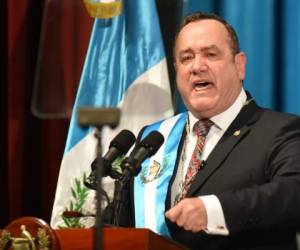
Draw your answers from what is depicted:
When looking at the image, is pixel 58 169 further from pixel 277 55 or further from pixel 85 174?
pixel 277 55

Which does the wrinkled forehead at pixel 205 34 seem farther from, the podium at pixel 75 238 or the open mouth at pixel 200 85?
the podium at pixel 75 238

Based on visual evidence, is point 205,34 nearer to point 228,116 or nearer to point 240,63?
point 240,63

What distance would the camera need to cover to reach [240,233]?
233cm

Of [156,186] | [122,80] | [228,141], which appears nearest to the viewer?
[228,141]

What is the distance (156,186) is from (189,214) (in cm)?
72

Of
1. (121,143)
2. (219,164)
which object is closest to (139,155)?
(121,143)

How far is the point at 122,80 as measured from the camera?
3396 mm

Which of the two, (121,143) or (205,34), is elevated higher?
(205,34)

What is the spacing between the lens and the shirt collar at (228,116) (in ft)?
8.95

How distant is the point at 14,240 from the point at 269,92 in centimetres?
158

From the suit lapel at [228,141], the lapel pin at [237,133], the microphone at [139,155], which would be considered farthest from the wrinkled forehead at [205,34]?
the microphone at [139,155]

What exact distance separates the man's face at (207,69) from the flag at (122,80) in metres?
0.48

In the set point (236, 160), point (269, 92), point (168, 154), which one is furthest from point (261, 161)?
point (269, 92)

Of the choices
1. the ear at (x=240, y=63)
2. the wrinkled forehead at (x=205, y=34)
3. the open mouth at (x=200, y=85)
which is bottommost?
the open mouth at (x=200, y=85)
